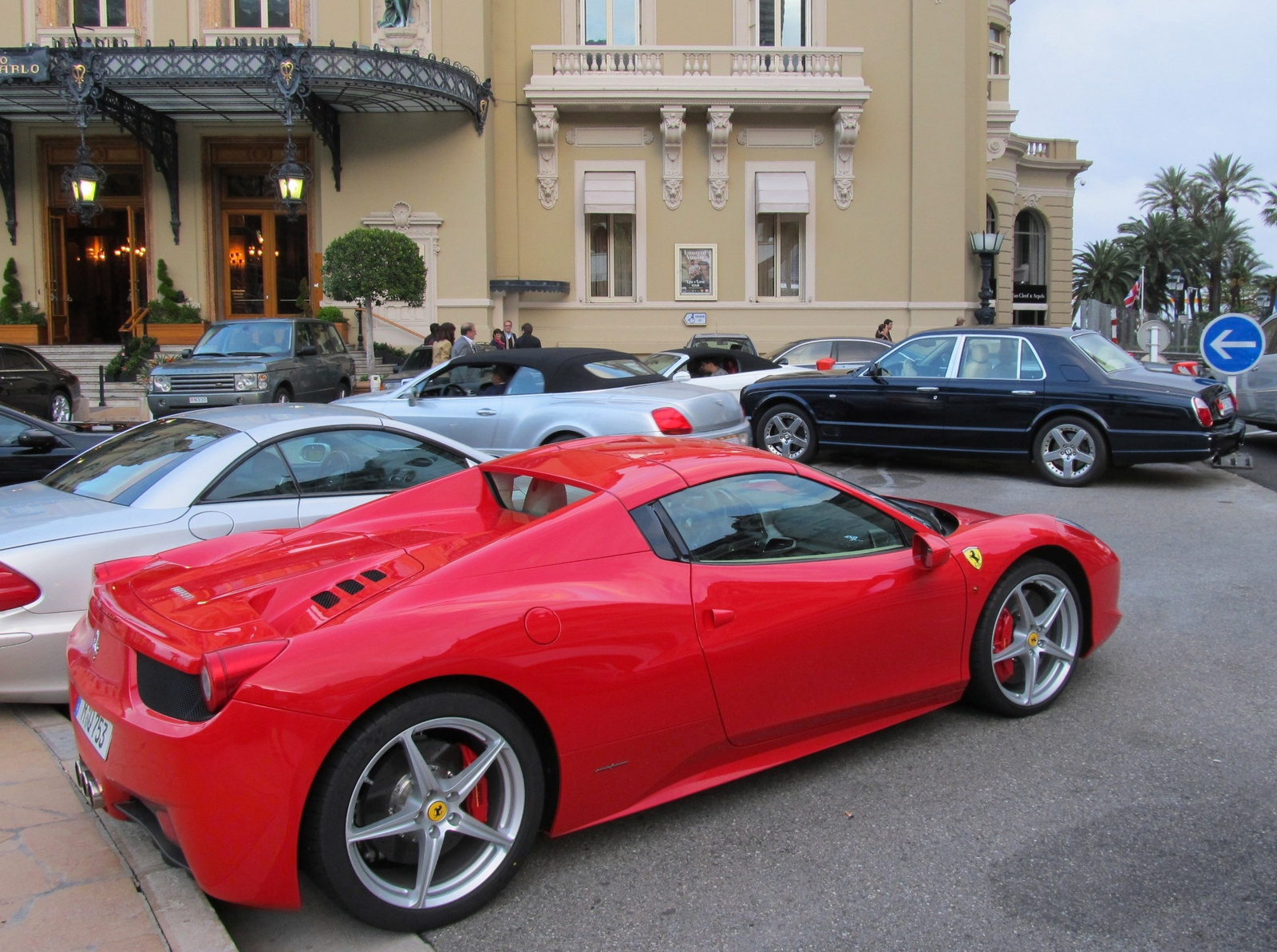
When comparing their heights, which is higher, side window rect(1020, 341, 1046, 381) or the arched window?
the arched window

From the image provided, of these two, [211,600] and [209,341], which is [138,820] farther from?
[209,341]

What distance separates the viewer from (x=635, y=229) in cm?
2672

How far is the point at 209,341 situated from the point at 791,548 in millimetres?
13970

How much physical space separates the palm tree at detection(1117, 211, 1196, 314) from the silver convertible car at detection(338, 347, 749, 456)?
6137cm

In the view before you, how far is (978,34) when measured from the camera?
90.1 ft

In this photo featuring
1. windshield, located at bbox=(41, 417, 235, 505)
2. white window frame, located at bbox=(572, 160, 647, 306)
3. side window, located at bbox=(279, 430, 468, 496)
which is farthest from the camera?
white window frame, located at bbox=(572, 160, 647, 306)

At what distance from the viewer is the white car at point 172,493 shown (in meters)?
4.53

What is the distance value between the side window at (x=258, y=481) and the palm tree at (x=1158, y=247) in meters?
66.2

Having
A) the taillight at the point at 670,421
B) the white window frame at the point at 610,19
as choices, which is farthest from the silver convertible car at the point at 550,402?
the white window frame at the point at 610,19

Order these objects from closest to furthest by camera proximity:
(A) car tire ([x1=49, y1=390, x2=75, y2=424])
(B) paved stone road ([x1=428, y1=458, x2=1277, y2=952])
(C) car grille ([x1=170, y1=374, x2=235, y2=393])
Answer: (B) paved stone road ([x1=428, y1=458, x2=1277, y2=952]) < (C) car grille ([x1=170, y1=374, x2=235, y2=393]) < (A) car tire ([x1=49, y1=390, x2=75, y2=424])

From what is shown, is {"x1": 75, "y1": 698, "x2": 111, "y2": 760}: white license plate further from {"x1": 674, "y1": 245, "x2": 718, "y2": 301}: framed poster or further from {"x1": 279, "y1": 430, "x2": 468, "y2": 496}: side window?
{"x1": 674, "y1": 245, "x2": 718, "y2": 301}: framed poster

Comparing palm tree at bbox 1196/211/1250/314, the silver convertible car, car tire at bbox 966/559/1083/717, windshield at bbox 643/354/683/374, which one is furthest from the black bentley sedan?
palm tree at bbox 1196/211/1250/314

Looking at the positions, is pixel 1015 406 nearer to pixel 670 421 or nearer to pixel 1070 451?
pixel 1070 451

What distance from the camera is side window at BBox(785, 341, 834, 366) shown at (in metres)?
18.9
